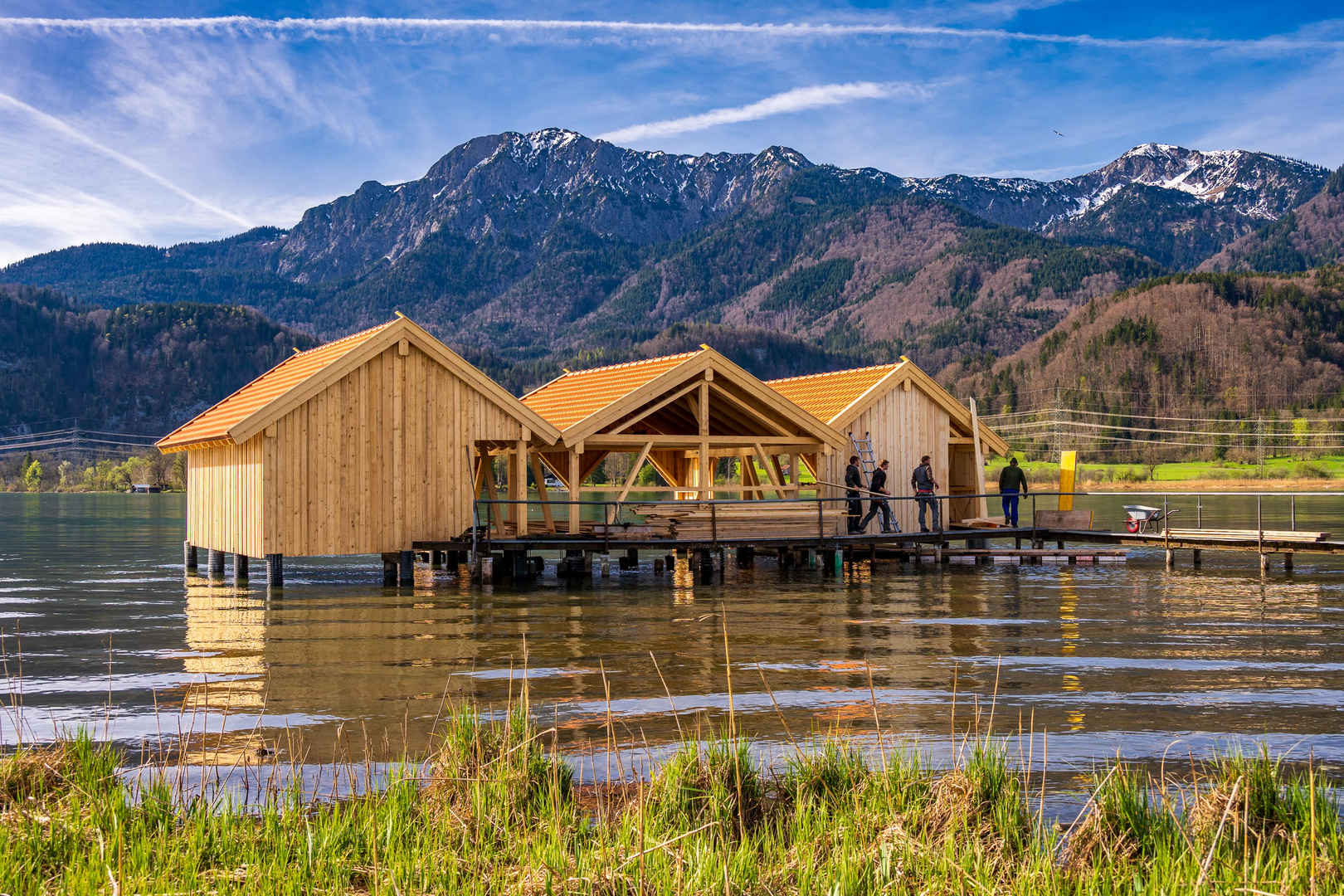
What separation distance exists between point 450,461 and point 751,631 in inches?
383

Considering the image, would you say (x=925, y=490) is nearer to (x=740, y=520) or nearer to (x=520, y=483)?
(x=740, y=520)

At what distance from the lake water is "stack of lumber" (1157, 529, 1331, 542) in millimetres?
955

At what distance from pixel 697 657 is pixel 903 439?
17327mm

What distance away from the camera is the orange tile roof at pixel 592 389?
95.2 feet

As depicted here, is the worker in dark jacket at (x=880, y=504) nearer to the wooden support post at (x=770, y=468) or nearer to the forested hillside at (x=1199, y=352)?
the wooden support post at (x=770, y=468)

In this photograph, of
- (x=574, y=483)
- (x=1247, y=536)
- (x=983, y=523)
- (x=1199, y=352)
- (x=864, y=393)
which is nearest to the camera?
(x=574, y=483)

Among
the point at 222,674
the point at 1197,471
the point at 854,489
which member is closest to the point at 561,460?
the point at 854,489

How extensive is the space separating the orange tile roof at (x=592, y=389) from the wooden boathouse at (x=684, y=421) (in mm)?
47

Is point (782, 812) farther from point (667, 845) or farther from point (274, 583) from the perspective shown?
point (274, 583)

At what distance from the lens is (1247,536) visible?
29.6 metres

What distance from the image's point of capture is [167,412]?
19825cm

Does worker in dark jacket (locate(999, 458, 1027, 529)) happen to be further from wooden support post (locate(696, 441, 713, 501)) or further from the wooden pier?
wooden support post (locate(696, 441, 713, 501))

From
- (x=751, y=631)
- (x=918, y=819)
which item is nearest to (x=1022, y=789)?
(x=918, y=819)

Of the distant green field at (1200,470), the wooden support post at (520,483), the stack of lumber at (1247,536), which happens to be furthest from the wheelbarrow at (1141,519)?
the distant green field at (1200,470)
